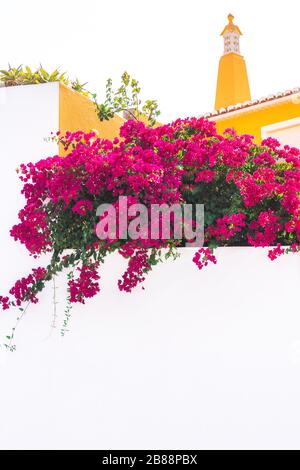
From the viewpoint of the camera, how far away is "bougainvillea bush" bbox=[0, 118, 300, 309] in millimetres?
3746

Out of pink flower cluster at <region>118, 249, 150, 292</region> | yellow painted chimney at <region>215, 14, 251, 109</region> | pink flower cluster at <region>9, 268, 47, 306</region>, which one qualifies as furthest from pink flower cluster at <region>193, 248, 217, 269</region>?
yellow painted chimney at <region>215, 14, 251, 109</region>

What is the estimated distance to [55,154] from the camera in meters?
4.44

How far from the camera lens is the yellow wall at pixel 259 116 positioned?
961cm

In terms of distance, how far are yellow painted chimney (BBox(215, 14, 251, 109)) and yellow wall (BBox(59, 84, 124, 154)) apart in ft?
39.5

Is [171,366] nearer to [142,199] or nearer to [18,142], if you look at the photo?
[142,199]

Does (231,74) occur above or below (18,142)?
above

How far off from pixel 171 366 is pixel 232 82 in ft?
48.3

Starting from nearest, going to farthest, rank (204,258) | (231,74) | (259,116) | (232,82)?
(204,258) → (259,116) → (232,82) → (231,74)

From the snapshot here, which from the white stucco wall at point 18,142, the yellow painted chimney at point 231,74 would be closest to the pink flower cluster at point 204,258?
the white stucco wall at point 18,142

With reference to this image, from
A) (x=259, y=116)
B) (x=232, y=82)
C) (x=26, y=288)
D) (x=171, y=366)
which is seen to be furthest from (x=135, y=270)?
(x=232, y=82)

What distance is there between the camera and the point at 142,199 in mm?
3801

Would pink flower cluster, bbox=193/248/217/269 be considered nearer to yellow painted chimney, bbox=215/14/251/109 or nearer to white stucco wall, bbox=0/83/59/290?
white stucco wall, bbox=0/83/59/290

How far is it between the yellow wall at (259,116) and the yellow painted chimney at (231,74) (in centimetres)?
636
